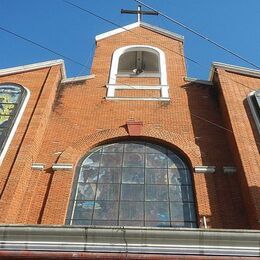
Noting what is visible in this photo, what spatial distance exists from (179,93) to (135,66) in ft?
11.3

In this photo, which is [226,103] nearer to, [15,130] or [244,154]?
[244,154]

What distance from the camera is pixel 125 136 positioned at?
11.4 metres

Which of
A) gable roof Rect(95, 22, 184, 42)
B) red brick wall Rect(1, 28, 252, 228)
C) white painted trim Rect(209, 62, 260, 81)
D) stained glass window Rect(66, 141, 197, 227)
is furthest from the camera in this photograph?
gable roof Rect(95, 22, 184, 42)

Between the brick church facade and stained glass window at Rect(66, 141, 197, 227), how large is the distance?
7 centimetres

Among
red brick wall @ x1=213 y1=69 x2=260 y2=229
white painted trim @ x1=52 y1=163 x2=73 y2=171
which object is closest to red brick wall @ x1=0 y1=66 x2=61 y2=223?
white painted trim @ x1=52 y1=163 x2=73 y2=171

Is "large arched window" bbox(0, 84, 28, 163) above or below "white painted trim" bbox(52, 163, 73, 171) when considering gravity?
above

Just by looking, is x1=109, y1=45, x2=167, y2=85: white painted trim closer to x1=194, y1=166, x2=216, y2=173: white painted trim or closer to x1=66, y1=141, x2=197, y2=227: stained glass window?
x1=66, y1=141, x2=197, y2=227: stained glass window

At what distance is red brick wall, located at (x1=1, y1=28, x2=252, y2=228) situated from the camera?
9.18 m

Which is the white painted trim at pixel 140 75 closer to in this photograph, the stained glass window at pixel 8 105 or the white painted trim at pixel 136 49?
the white painted trim at pixel 136 49

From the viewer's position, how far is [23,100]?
38.6 ft

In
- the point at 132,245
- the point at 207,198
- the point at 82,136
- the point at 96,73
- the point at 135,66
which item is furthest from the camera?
the point at 135,66

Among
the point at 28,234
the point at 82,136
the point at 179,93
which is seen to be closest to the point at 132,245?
the point at 28,234

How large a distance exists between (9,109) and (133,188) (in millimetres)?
3960

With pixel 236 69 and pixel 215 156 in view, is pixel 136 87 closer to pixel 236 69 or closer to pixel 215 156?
pixel 236 69
